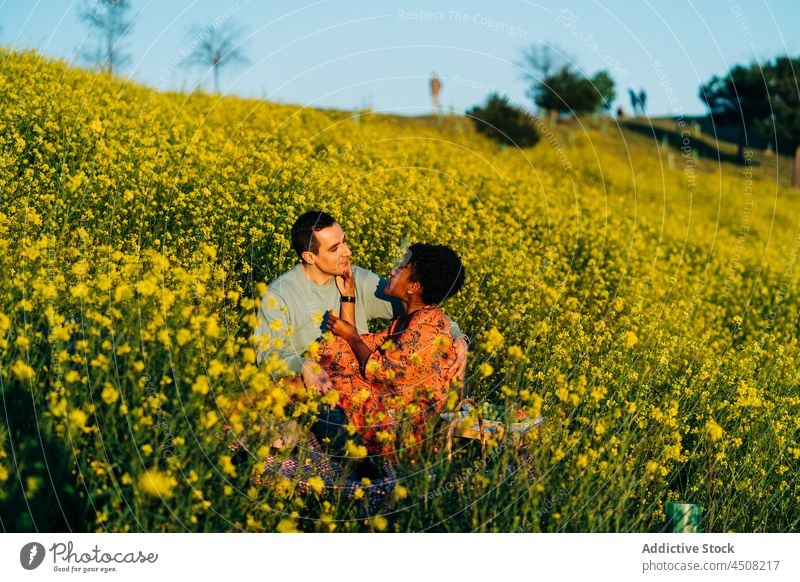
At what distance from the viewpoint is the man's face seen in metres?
4.98

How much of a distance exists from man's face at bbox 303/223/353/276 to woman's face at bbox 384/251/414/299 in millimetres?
382

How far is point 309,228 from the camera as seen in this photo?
4.98 metres

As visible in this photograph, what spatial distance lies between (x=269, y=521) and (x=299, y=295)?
1.68 metres

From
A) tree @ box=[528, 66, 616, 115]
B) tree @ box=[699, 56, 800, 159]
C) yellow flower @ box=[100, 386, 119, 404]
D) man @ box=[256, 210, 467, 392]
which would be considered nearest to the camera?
yellow flower @ box=[100, 386, 119, 404]

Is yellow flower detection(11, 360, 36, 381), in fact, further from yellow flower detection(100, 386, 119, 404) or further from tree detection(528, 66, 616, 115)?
tree detection(528, 66, 616, 115)

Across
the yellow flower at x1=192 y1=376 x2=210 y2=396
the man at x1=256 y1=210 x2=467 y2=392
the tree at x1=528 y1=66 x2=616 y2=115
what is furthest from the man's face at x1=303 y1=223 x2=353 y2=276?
the tree at x1=528 y1=66 x2=616 y2=115

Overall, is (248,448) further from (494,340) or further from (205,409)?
(494,340)

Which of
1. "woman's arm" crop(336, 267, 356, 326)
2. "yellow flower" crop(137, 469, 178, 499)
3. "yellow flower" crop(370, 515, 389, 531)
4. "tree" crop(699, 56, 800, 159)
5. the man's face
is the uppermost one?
"tree" crop(699, 56, 800, 159)

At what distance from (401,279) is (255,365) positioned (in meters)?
0.99

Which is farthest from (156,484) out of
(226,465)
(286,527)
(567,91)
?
(567,91)

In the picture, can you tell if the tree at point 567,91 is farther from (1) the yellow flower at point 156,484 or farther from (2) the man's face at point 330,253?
(1) the yellow flower at point 156,484

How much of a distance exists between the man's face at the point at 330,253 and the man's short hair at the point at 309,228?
0.02 m

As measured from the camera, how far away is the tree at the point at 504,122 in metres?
20.0

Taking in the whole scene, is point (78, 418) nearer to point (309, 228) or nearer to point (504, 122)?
point (309, 228)
